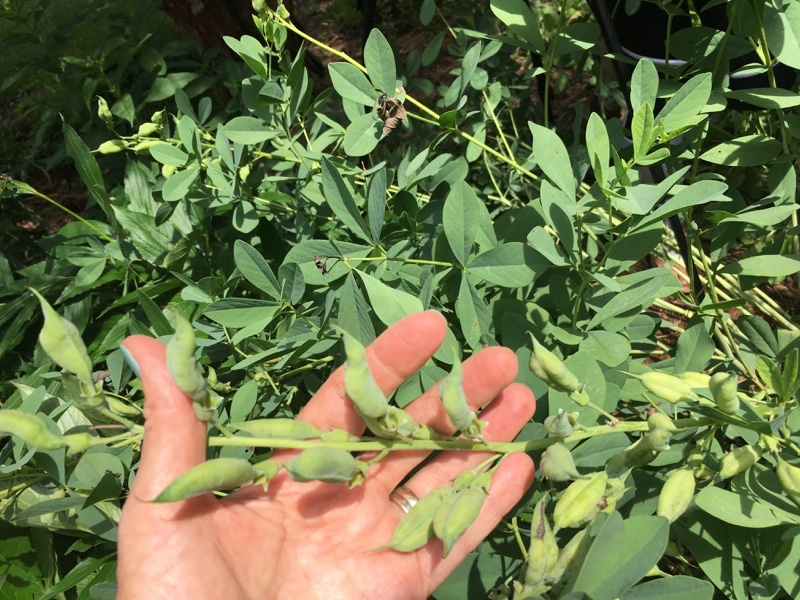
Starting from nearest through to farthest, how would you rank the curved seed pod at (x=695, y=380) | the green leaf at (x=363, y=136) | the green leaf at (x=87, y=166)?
the curved seed pod at (x=695, y=380)
the green leaf at (x=363, y=136)
the green leaf at (x=87, y=166)

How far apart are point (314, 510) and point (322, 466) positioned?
0.35 m

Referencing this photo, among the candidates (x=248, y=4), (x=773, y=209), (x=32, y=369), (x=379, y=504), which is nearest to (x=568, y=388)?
(x=379, y=504)

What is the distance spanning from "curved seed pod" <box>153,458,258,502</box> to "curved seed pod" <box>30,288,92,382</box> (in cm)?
16

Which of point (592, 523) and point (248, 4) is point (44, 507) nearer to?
point (592, 523)

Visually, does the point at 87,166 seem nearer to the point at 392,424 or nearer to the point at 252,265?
the point at 252,265

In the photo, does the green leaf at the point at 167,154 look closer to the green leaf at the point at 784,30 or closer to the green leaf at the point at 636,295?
the green leaf at the point at 636,295

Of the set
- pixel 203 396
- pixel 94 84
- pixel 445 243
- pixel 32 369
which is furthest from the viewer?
pixel 94 84

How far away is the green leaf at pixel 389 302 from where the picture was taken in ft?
3.00

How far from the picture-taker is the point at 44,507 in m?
0.94

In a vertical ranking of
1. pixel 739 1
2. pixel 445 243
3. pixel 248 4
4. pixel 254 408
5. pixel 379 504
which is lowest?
pixel 379 504

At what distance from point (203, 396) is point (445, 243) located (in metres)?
0.46

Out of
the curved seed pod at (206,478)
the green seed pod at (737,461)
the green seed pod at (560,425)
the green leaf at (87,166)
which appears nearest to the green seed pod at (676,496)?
the green seed pod at (737,461)

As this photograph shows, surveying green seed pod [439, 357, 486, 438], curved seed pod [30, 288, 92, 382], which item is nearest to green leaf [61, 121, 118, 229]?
curved seed pod [30, 288, 92, 382]

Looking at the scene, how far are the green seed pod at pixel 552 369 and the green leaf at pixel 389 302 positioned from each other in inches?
9.6
